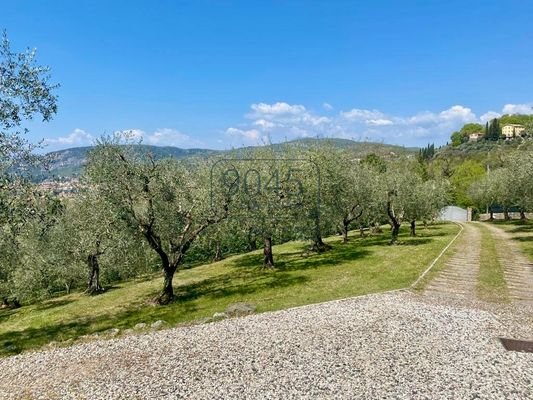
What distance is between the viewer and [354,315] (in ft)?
53.7

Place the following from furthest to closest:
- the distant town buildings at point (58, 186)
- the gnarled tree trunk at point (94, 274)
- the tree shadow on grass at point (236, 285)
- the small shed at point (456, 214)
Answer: the small shed at point (456, 214), the gnarled tree trunk at point (94, 274), the tree shadow on grass at point (236, 285), the distant town buildings at point (58, 186)

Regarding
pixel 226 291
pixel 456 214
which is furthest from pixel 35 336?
pixel 456 214

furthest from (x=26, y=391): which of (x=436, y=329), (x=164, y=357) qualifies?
(x=436, y=329)

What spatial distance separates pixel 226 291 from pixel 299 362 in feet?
45.8

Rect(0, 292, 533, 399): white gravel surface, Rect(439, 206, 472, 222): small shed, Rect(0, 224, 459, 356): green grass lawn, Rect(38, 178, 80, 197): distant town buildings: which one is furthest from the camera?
Rect(439, 206, 472, 222): small shed

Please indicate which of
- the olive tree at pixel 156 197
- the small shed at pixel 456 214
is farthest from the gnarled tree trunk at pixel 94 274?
the small shed at pixel 456 214

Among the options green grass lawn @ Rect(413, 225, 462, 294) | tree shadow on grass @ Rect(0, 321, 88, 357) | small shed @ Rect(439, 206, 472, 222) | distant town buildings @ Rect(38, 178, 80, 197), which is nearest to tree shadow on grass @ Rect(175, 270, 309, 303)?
tree shadow on grass @ Rect(0, 321, 88, 357)

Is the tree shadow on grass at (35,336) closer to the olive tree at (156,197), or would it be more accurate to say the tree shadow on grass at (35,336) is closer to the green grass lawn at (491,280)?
the olive tree at (156,197)

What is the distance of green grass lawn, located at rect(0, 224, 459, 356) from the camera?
20062 mm

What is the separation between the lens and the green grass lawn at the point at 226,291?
2006cm

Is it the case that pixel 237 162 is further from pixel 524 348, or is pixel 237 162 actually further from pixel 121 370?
pixel 524 348

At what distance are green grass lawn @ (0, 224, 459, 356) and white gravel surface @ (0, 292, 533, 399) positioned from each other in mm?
4207

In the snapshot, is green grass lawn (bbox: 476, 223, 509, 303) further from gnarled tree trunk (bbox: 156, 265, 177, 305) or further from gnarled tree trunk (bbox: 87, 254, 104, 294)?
gnarled tree trunk (bbox: 87, 254, 104, 294)

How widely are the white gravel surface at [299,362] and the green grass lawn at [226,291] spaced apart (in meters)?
4.21
